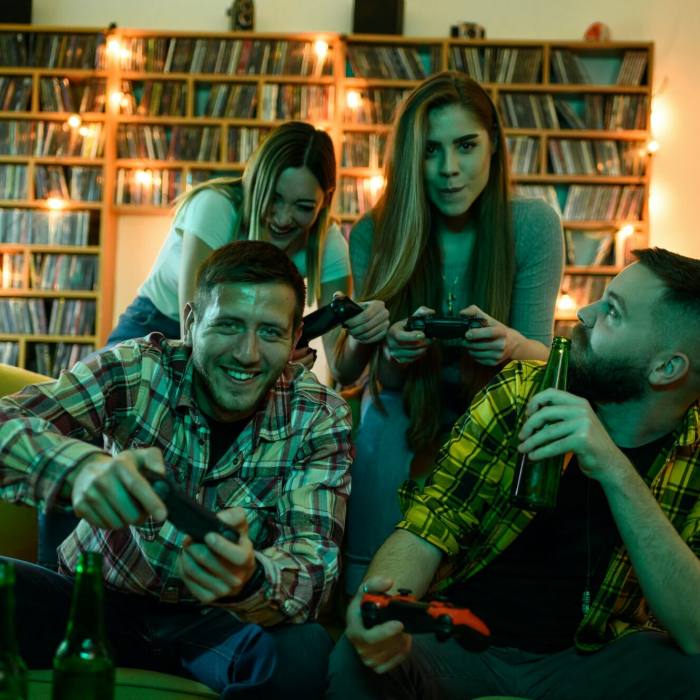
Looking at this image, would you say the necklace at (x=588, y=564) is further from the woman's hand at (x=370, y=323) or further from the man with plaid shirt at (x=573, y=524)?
the woman's hand at (x=370, y=323)

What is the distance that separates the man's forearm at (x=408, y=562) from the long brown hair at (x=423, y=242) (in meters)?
0.62

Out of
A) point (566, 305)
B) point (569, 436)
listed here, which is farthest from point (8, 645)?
point (566, 305)

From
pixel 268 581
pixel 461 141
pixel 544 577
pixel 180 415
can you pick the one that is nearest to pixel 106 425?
pixel 180 415

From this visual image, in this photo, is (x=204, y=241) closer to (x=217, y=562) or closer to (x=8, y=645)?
(x=217, y=562)

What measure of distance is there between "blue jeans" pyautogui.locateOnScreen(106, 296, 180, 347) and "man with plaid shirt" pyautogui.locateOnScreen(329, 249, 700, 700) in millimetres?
1106

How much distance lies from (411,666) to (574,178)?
442 centimetres

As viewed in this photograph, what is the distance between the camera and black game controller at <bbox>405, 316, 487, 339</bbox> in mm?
1964

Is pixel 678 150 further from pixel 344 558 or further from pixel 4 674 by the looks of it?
pixel 4 674

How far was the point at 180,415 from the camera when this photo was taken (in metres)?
1.69

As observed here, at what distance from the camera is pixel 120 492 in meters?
1.17

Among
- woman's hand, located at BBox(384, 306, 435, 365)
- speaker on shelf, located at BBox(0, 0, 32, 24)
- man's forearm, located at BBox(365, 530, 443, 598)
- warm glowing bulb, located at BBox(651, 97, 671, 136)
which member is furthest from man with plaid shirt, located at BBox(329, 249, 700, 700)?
speaker on shelf, located at BBox(0, 0, 32, 24)

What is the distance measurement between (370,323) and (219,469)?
1.77 ft

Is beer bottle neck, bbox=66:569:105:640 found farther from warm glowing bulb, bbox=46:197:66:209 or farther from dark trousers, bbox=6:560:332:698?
warm glowing bulb, bbox=46:197:66:209

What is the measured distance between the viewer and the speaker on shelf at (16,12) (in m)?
5.71
